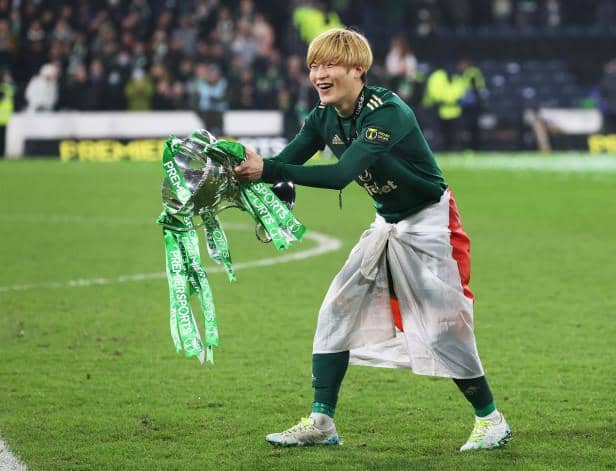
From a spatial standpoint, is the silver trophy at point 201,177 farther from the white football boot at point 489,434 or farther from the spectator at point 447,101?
the spectator at point 447,101

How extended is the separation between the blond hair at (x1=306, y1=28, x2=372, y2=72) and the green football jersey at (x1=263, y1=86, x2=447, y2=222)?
142mm

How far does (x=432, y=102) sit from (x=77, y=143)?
7318 millimetres

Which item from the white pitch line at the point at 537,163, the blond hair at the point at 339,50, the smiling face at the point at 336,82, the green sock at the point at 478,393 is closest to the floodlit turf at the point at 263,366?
the green sock at the point at 478,393

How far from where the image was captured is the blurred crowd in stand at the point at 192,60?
24234 mm

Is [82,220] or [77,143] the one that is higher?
[82,220]

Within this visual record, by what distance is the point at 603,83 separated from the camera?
28625 millimetres

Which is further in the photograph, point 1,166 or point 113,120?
point 113,120

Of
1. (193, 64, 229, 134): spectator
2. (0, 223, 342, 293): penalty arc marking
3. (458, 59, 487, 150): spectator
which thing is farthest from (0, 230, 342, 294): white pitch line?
(458, 59, 487, 150): spectator

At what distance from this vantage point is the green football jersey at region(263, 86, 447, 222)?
14.9 ft

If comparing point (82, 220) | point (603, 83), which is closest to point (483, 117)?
point (603, 83)

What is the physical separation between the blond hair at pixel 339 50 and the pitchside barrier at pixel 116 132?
60.8 ft

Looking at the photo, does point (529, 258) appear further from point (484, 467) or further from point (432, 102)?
point (432, 102)

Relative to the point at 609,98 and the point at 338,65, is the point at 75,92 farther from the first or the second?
the point at 338,65

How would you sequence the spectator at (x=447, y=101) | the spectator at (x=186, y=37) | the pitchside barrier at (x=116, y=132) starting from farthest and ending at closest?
the spectator at (x=186, y=37) → the spectator at (x=447, y=101) → the pitchside barrier at (x=116, y=132)
